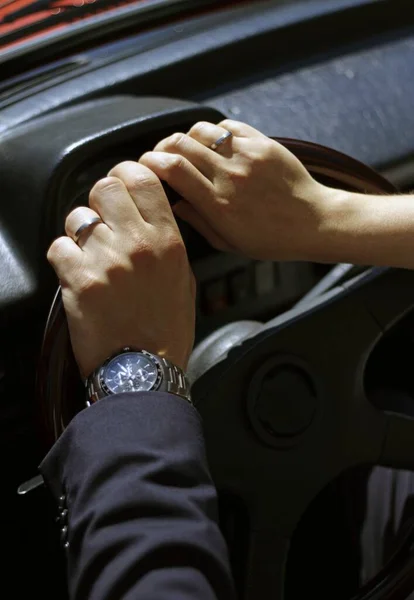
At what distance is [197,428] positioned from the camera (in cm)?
96

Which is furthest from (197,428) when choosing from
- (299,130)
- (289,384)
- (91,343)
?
(299,130)

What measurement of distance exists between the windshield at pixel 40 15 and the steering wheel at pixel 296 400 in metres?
0.62

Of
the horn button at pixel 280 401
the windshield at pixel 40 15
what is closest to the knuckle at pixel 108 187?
the horn button at pixel 280 401

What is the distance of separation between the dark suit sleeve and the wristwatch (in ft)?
0.07

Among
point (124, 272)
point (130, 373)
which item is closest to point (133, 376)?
point (130, 373)

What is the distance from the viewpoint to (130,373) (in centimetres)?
97

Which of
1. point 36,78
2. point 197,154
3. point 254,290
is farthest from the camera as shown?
point 36,78

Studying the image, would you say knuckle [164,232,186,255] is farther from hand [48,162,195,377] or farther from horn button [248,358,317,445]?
horn button [248,358,317,445]

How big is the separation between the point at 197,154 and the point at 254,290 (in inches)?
14.3

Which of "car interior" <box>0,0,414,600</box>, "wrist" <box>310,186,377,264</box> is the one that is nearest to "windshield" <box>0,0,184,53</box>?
"car interior" <box>0,0,414,600</box>

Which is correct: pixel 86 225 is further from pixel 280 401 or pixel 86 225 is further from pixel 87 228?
pixel 280 401

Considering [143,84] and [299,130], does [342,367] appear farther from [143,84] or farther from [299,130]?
[143,84]

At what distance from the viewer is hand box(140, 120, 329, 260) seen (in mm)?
1078

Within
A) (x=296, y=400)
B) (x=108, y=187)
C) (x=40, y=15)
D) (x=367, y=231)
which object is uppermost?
(x=40, y=15)
